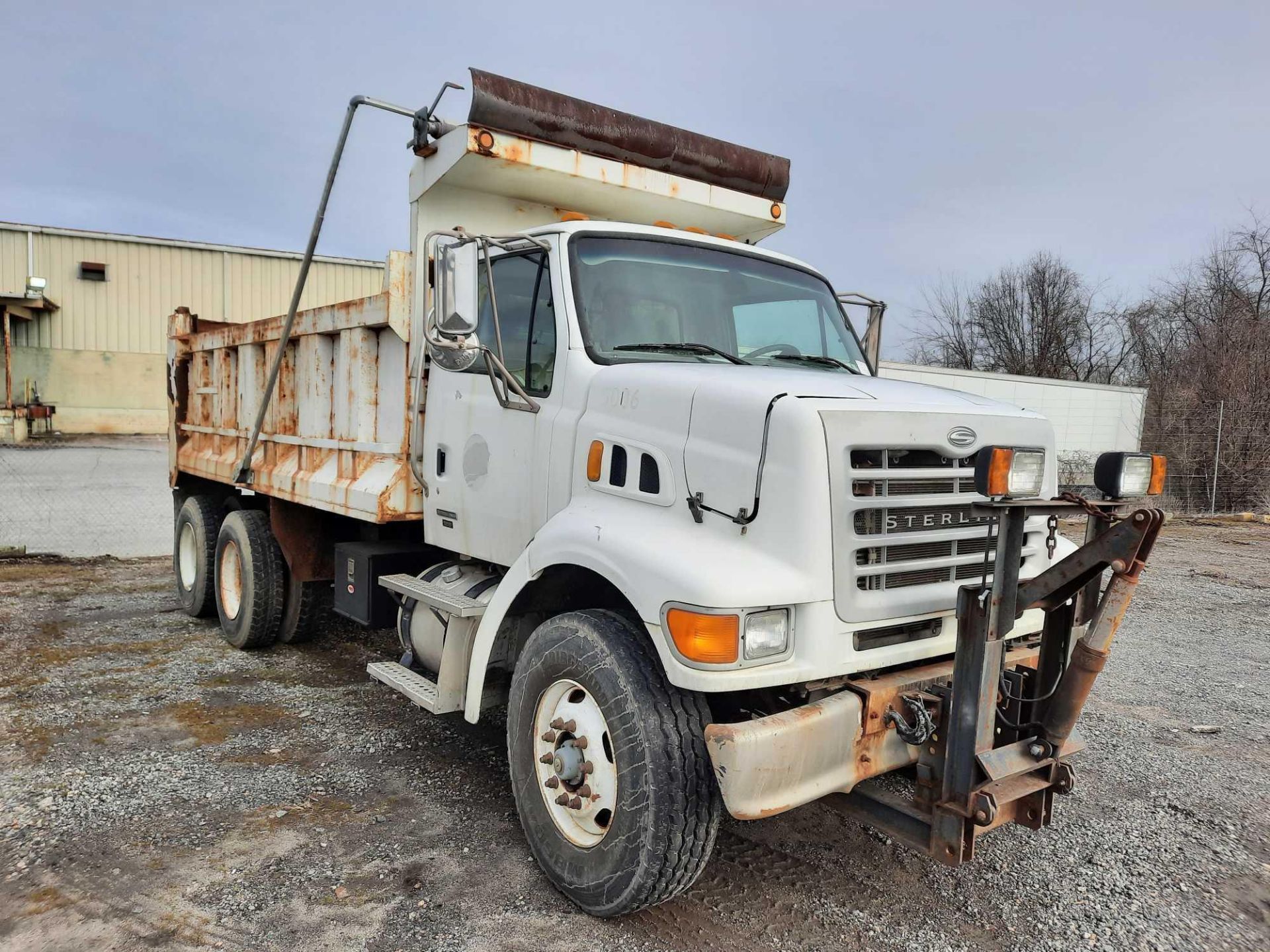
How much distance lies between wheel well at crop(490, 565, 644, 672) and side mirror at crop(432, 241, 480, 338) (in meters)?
1.02

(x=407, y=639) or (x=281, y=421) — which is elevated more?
(x=281, y=421)

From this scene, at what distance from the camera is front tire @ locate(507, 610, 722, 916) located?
2855mm

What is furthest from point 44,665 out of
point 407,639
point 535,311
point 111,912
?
point 535,311

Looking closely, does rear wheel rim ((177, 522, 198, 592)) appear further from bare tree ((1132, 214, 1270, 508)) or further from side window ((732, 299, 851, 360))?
bare tree ((1132, 214, 1270, 508))

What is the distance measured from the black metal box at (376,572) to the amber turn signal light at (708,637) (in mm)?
2695

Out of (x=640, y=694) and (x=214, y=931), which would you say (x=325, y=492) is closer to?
(x=214, y=931)

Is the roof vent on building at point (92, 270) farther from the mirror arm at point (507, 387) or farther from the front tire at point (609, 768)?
the front tire at point (609, 768)

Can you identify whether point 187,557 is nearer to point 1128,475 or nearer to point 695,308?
point 695,308

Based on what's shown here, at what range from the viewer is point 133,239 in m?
24.4

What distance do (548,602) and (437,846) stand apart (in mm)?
1097

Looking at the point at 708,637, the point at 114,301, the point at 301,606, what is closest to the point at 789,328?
the point at 708,637

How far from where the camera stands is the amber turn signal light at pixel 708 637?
2674mm

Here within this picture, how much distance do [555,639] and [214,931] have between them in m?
1.51

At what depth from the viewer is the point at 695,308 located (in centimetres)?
398
